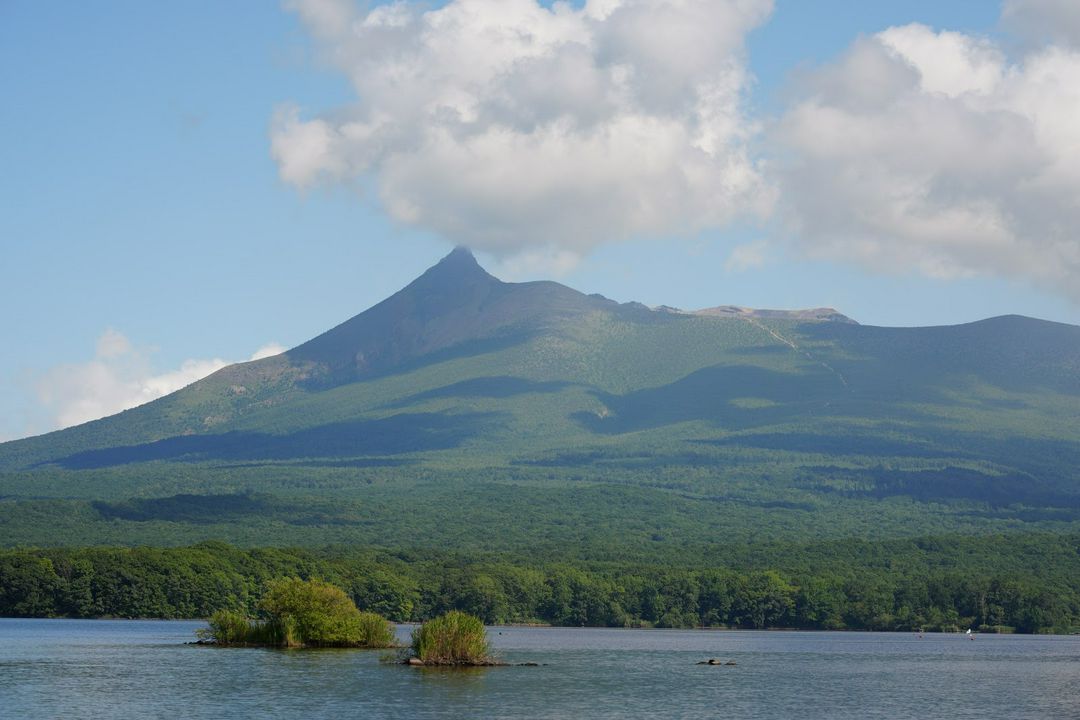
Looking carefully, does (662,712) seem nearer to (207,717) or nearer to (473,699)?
(473,699)

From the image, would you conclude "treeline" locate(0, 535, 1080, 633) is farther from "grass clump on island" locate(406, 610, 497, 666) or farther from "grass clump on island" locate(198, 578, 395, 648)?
"grass clump on island" locate(406, 610, 497, 666)

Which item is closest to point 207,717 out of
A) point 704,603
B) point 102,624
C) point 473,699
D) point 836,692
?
point 473,699

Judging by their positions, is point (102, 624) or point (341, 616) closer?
point (341, 616)

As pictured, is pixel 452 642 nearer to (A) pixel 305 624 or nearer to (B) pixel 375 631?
(A) pixel 305 624

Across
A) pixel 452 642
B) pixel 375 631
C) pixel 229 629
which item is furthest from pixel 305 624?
pixel 452 642

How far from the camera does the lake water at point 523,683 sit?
2430 inches

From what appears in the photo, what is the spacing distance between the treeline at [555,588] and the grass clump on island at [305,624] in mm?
32399

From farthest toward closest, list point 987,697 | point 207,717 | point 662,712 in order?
point 987,697 < point 662,712 < point 207,717

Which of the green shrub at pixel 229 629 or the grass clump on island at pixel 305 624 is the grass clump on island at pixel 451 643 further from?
the green shrub at pixel 229 629

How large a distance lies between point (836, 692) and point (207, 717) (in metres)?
32.0

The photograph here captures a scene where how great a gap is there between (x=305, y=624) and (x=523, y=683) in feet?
61.3

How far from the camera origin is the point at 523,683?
73.8 m

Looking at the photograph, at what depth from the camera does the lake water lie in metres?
61.7

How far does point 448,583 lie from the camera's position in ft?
464
